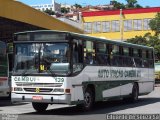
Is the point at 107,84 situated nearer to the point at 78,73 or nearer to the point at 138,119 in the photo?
the point at 78,73

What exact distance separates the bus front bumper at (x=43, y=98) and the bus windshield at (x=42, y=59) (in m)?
0.79

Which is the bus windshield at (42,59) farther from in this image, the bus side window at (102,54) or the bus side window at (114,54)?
the bus side window at (114,54)

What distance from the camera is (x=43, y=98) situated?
16.9 meters

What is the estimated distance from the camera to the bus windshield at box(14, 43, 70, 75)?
55.8ft

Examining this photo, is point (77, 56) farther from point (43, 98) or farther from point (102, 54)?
point (102, 54)

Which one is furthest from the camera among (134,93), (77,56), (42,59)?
(134,93)

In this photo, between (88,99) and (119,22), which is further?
(119,22)

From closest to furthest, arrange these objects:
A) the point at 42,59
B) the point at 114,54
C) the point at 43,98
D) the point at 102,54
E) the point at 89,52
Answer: the point at 43,98, the point at 42,59, the point at 89,52, the point at 102,54, the point at 114,54

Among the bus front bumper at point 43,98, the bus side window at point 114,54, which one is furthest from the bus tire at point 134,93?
the bus front bumper at point 43,98

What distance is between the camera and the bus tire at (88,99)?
60.2 feet

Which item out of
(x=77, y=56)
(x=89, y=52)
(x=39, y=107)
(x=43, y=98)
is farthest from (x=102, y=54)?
(x=43, y=98)

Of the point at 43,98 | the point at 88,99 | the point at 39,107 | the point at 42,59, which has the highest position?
the point at 42,59

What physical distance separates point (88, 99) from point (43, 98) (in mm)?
2277

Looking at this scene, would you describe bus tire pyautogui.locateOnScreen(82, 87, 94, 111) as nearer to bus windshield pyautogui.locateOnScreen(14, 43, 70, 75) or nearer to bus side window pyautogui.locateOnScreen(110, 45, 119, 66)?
bus windshield pyautogui.locateOnScreen(14, 43, 70, 75)
